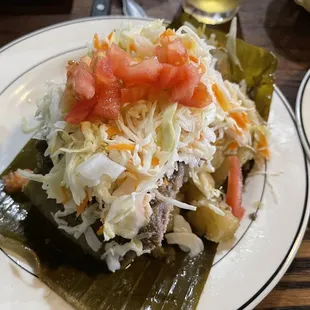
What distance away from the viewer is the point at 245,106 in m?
2.79

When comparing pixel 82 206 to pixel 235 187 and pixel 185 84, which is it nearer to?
pixel 185 84

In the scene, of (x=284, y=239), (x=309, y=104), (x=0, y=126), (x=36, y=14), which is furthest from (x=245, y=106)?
(x=36, y=14)

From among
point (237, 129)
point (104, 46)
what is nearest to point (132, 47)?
point (104, 46)

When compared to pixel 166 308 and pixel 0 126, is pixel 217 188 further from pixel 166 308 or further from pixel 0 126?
pixel 0 126

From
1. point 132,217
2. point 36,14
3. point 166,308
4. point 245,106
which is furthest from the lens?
point 36,14

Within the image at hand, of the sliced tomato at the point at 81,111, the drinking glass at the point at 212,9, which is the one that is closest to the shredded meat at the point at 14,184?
the sliced tomato at the point at 81,111

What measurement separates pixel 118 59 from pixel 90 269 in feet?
3.34

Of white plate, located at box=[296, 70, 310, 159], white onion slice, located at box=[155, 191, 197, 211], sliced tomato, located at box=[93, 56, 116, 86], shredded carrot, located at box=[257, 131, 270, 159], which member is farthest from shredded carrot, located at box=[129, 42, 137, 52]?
white plate, located at box=[296, 70, 310, 159]

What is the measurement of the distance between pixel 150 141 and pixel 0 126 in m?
1.13

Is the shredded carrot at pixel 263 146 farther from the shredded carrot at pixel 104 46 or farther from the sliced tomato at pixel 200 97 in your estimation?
the shredded carrot at pixel 104 46

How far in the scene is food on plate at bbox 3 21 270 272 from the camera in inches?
78.4

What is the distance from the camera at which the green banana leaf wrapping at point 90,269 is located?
2.17 m

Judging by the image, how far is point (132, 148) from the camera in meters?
1.99

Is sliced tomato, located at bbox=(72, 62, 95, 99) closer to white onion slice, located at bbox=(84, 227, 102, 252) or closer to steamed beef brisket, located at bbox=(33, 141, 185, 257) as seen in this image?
steamed beef brisket, located at bbox=(33, 141, 185, 257)
